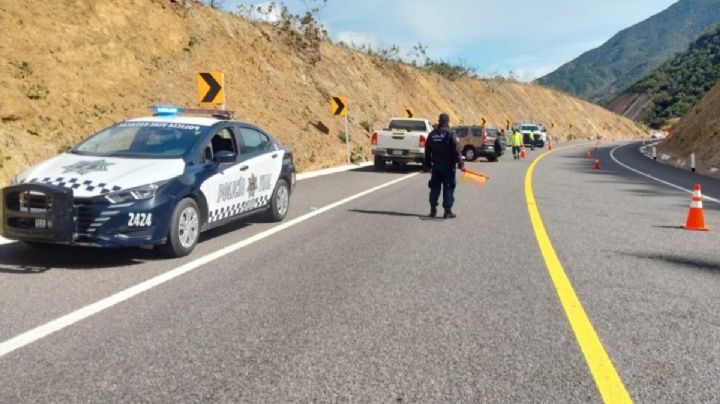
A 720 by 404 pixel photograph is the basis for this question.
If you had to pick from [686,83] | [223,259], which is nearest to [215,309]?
[223,259]

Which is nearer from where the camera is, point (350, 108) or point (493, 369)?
point (493, 369)

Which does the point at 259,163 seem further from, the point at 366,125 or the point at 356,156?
the point at 366,125

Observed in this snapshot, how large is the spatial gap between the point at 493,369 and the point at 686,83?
14906 cm

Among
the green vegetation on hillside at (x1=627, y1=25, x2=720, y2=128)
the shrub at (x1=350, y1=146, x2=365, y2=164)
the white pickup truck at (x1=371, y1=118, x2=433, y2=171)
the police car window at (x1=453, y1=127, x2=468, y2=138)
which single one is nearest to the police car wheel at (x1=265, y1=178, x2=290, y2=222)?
the white pickup truck at (x1=371, y1=118, x2=433, y2=171)

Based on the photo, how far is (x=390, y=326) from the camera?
4.64 metres

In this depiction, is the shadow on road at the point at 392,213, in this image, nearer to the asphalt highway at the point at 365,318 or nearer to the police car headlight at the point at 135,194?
the asphalt highway at the point at 365,318

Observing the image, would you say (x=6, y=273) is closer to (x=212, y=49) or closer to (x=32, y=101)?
(x=32, y=101)

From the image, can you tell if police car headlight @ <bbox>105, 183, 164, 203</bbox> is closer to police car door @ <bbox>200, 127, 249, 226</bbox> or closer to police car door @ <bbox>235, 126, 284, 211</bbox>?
police car door @ <bbox>200, 127, 249, 226</bbox>

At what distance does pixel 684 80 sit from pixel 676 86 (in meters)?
2.31

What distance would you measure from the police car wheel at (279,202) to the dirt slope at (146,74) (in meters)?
6.43

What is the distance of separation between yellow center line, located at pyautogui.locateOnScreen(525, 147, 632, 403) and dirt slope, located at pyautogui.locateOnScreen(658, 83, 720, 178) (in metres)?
20.8

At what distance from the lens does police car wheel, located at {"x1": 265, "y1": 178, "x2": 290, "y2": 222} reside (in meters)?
9.70

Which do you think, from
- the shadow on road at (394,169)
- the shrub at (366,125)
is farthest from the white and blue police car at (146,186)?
the shrub at (366,125)

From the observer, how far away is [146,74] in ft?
72.1
